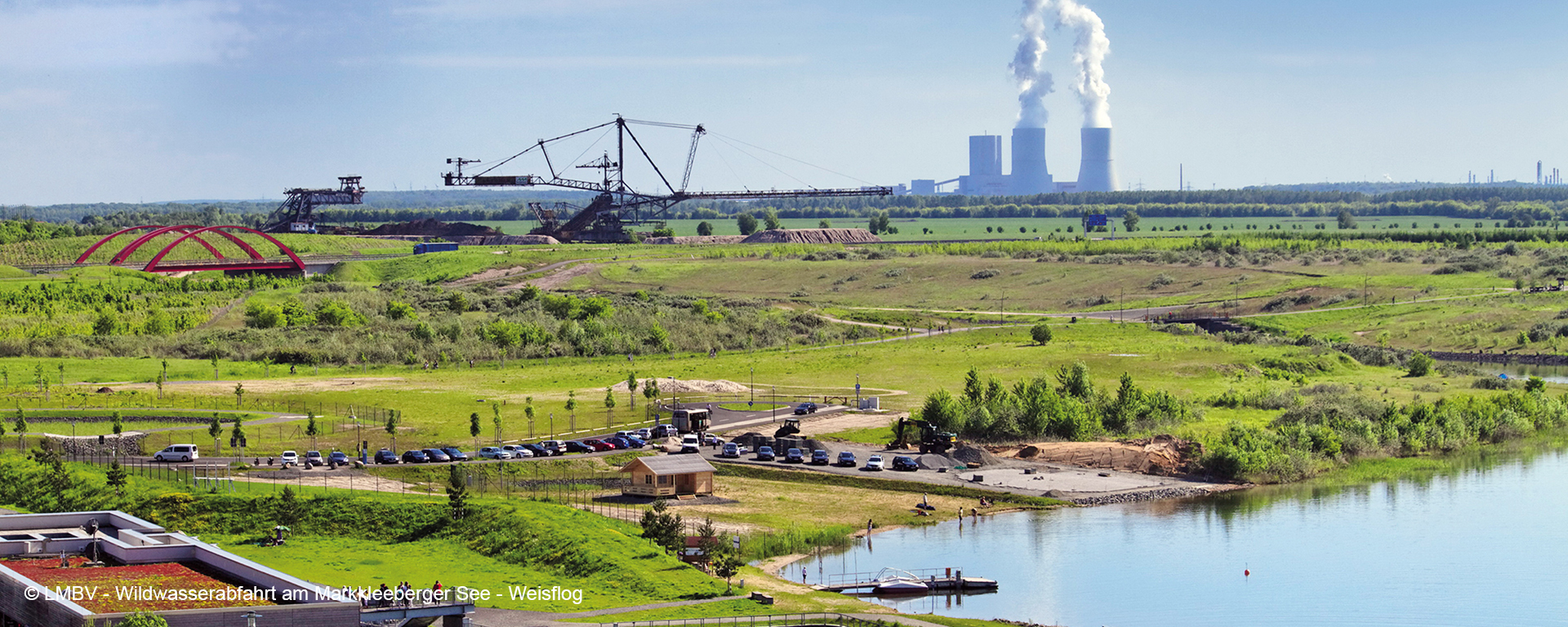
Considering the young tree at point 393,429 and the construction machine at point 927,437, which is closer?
the young tree at point 393,429

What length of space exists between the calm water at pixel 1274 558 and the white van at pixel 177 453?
30.2 metres

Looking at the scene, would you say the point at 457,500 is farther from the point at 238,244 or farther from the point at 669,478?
the point at 238,244

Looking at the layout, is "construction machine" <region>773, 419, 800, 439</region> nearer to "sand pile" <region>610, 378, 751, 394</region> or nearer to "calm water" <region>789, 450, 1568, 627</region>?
"sand pile" <region>610, 378, 751, 394</region>

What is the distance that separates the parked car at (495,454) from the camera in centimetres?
7306

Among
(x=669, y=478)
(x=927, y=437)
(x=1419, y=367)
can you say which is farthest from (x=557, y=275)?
(x=669, y=478)

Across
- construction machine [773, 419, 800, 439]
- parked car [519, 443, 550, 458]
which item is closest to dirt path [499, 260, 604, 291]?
construction machine [773, 419, 800, 439]

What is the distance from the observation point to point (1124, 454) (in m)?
77.4

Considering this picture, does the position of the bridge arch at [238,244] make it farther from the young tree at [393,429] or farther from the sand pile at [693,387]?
the young tree at [393,429]

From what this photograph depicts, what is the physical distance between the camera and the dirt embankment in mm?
75688

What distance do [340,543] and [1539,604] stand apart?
41719 millimetres

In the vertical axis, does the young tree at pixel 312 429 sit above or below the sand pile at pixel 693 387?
above

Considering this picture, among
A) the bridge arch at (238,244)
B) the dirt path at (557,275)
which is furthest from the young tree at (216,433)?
the bridge arch at (238,244)

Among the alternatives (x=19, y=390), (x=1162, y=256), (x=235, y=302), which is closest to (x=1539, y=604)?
(x=19, y=390)

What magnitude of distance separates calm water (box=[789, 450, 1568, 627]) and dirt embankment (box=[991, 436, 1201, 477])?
181 inches
